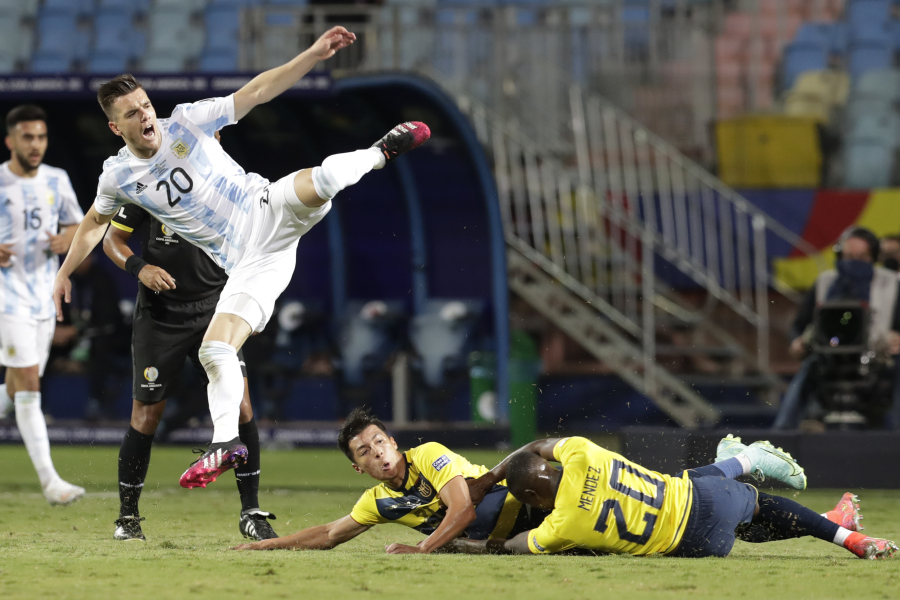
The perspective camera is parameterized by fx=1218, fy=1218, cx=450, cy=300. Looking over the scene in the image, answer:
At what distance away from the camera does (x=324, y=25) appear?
13.3m

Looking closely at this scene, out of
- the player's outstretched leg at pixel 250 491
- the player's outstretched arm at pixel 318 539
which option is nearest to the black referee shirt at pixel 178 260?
the player's outstretched leg at pixel 250 491

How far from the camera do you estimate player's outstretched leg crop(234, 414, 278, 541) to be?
6.03 m

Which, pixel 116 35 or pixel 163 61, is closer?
pixel 163 61

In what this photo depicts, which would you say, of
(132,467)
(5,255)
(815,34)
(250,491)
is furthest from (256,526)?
(815,34)

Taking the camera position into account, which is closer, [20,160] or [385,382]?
[20,160]

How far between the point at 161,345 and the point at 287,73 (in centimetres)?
153

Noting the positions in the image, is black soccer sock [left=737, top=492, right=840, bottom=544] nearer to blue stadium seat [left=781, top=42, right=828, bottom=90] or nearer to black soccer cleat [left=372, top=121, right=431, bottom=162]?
black soccer cleat [left=372, top=121, right=431, bottom=162]

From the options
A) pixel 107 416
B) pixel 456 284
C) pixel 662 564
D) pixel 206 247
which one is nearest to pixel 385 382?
pixel 456 284

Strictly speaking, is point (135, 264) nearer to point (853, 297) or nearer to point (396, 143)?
point (396, 143)

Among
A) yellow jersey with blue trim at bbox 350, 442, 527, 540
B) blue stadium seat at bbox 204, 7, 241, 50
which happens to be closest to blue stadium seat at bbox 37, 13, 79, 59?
blue stadium seat at bbox 204, 7, 241, 50

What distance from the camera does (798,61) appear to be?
14.3 metres

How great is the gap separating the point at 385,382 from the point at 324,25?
3.99 meters

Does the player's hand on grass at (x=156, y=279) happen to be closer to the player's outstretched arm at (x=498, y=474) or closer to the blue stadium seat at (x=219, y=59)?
the player's outstretched arm at (x=498, y=474)

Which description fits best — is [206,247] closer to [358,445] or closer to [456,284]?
[358,445]
